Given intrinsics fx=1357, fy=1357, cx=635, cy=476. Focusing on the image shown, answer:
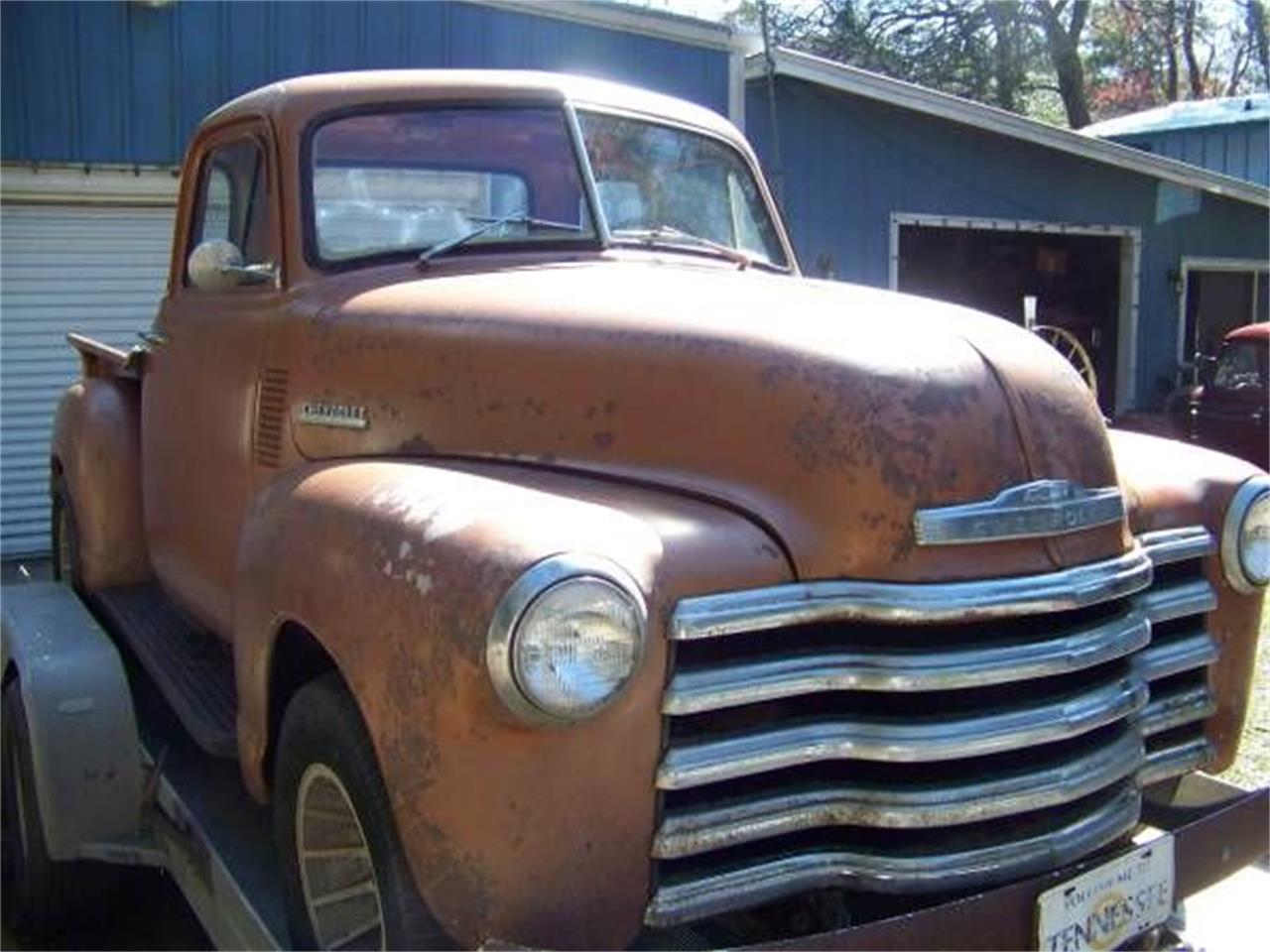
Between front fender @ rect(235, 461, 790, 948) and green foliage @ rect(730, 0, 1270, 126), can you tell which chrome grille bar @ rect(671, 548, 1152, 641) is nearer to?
front fender @ rect(235, 461, 790, 948)

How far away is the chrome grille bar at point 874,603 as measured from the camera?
226cm

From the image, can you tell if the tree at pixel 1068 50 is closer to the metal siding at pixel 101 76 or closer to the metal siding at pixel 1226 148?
the metal siding at pixel 1226 148

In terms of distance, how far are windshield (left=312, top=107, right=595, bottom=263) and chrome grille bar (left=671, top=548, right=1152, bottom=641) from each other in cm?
156

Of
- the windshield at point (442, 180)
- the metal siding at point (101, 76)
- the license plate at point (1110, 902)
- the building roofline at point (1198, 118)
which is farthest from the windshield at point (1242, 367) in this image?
the license plate at point (1110, 902)

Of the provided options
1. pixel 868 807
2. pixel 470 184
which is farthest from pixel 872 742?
pixel 470 184

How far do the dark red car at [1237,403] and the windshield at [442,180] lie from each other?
979cm

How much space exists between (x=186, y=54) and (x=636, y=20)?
3295mm

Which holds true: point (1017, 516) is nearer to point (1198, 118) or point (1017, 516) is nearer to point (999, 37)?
point (1198, 118)

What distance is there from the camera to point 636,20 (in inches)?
401

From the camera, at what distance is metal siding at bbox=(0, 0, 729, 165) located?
8422 millimetres

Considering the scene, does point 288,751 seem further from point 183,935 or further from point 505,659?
point 183,935

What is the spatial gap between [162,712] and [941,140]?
10.4 metres

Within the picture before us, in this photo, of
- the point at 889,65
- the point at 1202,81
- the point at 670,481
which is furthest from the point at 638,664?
the point at 1202,81

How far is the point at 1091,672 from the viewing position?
2574 millimetres
